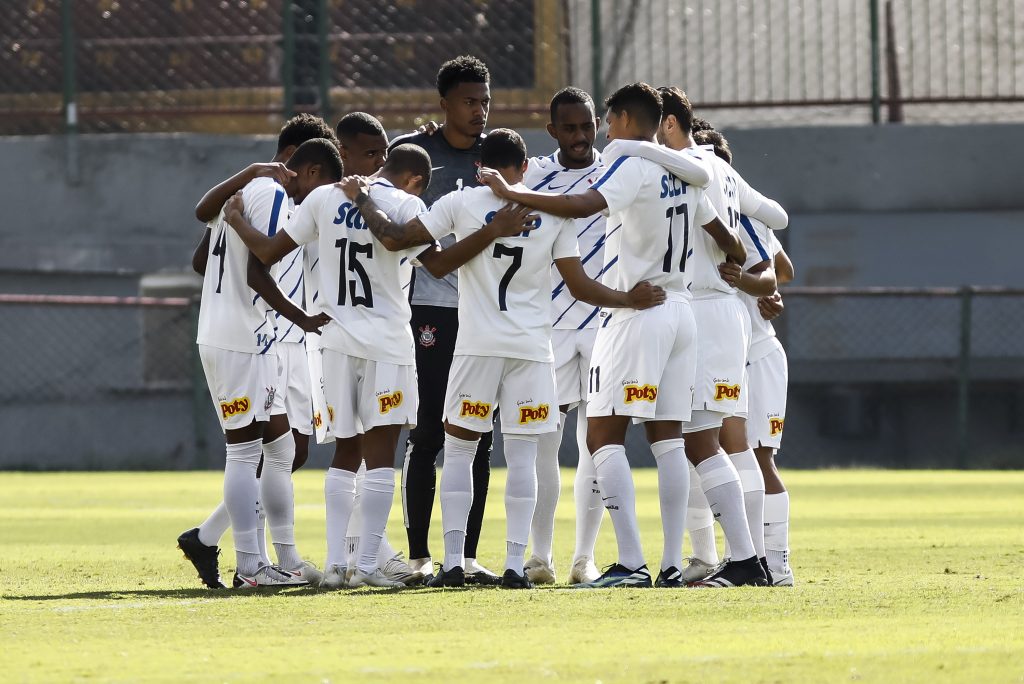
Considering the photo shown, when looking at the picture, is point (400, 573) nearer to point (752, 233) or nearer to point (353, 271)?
point (353, 271)

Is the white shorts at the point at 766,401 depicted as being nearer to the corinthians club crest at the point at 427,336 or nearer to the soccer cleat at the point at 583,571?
the soccer cleat at the point at 583,571

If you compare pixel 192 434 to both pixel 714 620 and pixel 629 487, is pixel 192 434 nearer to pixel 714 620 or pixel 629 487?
pixel 629 487

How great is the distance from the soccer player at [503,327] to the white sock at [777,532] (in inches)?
43.6

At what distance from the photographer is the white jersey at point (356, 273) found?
6.43 m

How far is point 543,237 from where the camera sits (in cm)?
645

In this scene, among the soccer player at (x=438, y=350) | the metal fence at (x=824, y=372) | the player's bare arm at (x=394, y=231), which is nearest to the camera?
the player's bare arm at (x=394, y=231)

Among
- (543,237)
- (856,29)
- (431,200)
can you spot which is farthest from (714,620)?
(856,29)

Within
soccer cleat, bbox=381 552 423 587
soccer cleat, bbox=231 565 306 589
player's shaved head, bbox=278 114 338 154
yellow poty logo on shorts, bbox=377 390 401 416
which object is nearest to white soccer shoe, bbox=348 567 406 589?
soccer cleat, bbox=381 552 423 587

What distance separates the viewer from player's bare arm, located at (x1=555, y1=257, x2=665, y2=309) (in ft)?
21.1

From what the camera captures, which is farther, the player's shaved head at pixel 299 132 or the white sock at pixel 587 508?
the player's shaved head at pixel 299 132

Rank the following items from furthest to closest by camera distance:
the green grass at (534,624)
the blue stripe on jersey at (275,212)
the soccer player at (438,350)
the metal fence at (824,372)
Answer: the metal fence at (824,372) < the soccer player at (438,350) < the blue stripe on jersey at (275,212) < the green grass at (534,624)

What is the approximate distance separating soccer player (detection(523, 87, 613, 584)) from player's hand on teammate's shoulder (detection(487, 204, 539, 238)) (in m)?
0.73

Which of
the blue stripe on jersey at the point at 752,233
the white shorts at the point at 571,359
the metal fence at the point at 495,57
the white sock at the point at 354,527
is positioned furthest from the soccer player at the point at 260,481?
the metal fence at the point at 495,57

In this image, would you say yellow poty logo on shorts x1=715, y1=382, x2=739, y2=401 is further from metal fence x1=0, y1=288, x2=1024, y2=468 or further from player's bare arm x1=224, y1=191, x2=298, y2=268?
metal fence x1=0, y1=288, x2=1024, y2=468
